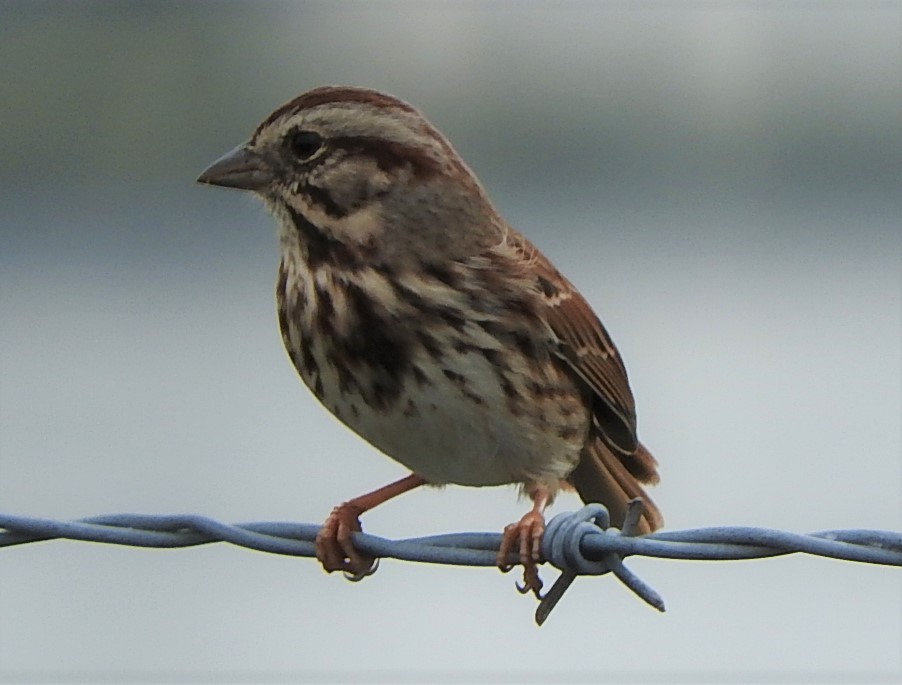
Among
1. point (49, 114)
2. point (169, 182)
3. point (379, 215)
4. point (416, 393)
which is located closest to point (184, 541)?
point (416, 393)

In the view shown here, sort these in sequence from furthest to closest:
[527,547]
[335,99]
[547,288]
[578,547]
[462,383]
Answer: [547,288] < [335,99] < [462,383] < [527,547] < [578,547]

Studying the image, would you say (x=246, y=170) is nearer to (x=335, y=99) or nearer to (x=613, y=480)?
(x=335, y=99)

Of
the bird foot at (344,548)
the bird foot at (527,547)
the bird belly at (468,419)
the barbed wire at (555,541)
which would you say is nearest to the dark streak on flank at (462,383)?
the bird belly at (468,419)

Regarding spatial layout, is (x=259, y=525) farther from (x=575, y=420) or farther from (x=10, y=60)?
(x=10, y=60)

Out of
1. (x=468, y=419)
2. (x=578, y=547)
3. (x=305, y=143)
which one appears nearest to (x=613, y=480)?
(x=468, y=419)

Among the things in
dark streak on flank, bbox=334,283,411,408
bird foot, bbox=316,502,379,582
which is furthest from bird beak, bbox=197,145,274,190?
bird foot, bbox=316,502,379,582

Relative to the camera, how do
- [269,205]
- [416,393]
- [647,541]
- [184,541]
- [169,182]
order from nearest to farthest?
[647,541]
[184,541]
[416,393]
[269,205]
[169,182]
